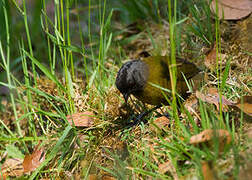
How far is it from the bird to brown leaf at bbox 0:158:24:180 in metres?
1.41

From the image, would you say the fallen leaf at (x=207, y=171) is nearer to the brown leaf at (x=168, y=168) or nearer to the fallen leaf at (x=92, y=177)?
the brown leaf at (x=168, y=168)

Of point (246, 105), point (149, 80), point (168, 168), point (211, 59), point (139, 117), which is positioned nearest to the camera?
point (168, 168)

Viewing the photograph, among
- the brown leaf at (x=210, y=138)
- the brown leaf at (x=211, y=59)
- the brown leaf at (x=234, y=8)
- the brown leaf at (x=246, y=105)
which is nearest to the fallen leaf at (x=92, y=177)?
the brown leaf at (x=210, y=138)

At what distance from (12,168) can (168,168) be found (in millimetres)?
2074

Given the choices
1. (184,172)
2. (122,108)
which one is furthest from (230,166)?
(122,108)

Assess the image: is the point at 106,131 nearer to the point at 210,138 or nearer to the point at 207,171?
the point at 210,138

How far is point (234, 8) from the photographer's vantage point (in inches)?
171

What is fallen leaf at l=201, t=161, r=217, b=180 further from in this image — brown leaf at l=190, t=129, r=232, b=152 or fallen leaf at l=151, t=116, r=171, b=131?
fallen leaf at l=151, t=116, r=171, b=131

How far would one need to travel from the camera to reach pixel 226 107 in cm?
317

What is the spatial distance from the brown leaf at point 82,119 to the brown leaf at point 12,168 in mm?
865

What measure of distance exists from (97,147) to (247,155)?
160cm

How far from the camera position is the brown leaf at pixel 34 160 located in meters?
3.59

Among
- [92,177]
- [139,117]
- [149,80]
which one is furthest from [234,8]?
[92,177]

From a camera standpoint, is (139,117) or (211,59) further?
(211,59)
